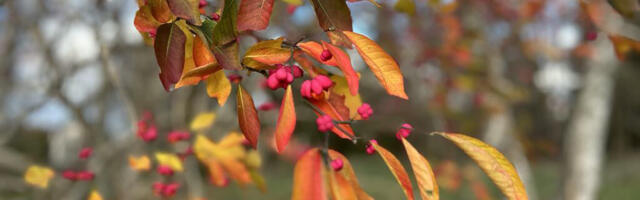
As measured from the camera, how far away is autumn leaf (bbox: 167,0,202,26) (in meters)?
0.64

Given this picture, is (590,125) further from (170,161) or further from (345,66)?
(345,66)

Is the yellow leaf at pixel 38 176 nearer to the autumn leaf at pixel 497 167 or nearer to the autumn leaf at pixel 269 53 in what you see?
the autumn leaf at pixel 269 53

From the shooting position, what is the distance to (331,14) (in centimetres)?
69

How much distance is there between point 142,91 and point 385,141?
811cm

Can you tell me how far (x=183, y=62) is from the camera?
690mm

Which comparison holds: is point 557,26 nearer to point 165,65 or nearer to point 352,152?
point 352,152

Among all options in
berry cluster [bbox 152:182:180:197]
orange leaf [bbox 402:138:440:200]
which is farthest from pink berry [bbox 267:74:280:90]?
berry cluster [bbox 152:182:180:197]

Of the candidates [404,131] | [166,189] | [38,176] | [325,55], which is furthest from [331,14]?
[38,176]

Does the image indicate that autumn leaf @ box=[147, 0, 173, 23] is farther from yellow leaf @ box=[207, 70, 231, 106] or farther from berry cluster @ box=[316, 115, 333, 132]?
berry cluster @ box=[316, 115, 333, 132]

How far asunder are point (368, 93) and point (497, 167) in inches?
245

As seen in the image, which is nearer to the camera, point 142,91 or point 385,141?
point 142,91

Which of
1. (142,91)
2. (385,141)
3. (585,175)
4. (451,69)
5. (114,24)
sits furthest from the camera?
(385,141)

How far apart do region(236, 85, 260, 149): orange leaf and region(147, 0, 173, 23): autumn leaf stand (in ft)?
0.47

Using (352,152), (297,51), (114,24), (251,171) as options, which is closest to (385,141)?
(352,152)
